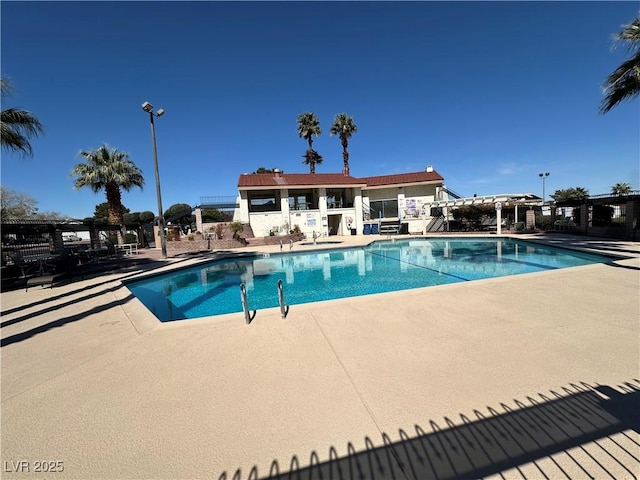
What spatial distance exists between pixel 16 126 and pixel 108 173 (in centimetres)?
1107

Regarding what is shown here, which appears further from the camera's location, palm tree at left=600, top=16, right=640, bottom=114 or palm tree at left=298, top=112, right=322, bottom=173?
palm tree at left=298, top=112, right=322, bottom=173

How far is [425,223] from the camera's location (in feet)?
86.6

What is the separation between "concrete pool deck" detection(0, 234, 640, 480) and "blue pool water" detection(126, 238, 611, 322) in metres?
3.60

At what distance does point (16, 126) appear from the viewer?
9.86m

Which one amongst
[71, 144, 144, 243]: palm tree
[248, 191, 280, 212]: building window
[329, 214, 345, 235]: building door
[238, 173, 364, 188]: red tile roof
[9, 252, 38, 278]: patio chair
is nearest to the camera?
[9, 252, 38, 278]: patio chair

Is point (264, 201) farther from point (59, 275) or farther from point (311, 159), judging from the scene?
point (59, 275)

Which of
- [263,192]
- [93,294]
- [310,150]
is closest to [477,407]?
[93,294]

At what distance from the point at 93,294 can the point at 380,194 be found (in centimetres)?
2668

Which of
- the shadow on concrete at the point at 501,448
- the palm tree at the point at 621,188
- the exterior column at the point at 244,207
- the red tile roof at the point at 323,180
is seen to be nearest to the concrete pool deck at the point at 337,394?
the shadow on concrete at the point at 501,448

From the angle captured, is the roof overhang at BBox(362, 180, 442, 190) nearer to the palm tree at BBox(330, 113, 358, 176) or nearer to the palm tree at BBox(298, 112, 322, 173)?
the palm tree at BBox(330, 113, 358, 176)

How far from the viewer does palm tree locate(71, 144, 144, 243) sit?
19.8 meters

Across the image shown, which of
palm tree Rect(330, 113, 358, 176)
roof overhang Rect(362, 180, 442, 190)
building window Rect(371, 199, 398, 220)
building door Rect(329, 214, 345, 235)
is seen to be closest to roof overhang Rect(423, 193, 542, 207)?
roof overhang Rect(362, 180, 442, 190)

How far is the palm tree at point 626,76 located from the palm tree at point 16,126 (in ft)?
74.0

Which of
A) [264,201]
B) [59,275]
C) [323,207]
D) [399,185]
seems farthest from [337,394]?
[399,185]
